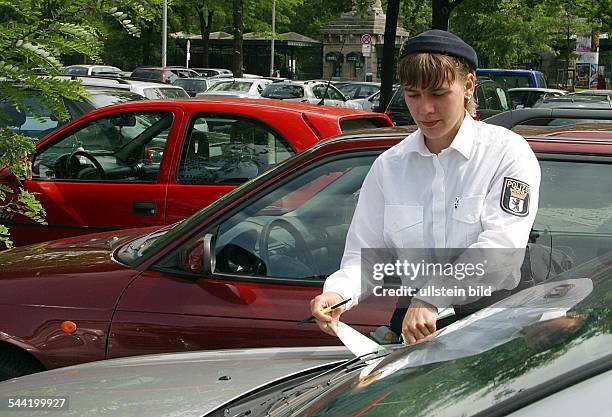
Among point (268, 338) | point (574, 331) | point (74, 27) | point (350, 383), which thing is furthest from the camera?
point (74, 27)

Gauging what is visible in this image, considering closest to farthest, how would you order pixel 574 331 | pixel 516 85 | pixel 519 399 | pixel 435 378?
pixel 519 399 < pixel 574 331 < pixel 435 378 < pixel 516 85

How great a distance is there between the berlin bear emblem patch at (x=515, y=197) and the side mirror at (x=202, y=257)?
Answer: 145cm

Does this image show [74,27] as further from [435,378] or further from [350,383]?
[435,378]

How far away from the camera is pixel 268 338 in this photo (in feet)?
12.3

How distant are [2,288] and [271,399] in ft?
6.38

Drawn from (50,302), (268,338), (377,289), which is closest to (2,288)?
(50,302)

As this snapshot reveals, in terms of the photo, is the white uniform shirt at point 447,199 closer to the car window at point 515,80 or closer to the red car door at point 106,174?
the red car door at point 106,174

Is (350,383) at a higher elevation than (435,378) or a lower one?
lower

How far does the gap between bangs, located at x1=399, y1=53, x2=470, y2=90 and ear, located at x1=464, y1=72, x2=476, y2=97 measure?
0.06m

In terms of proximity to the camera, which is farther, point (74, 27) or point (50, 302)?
point (74, 27)

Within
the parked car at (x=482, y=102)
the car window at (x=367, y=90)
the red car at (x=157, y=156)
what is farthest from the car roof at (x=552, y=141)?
the car window at (x=367, y=90)

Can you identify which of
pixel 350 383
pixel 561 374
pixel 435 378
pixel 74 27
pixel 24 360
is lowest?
pixel 24 360

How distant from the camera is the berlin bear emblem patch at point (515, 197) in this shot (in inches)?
107

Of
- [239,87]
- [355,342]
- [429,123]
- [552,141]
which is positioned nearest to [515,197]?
[429,123]
